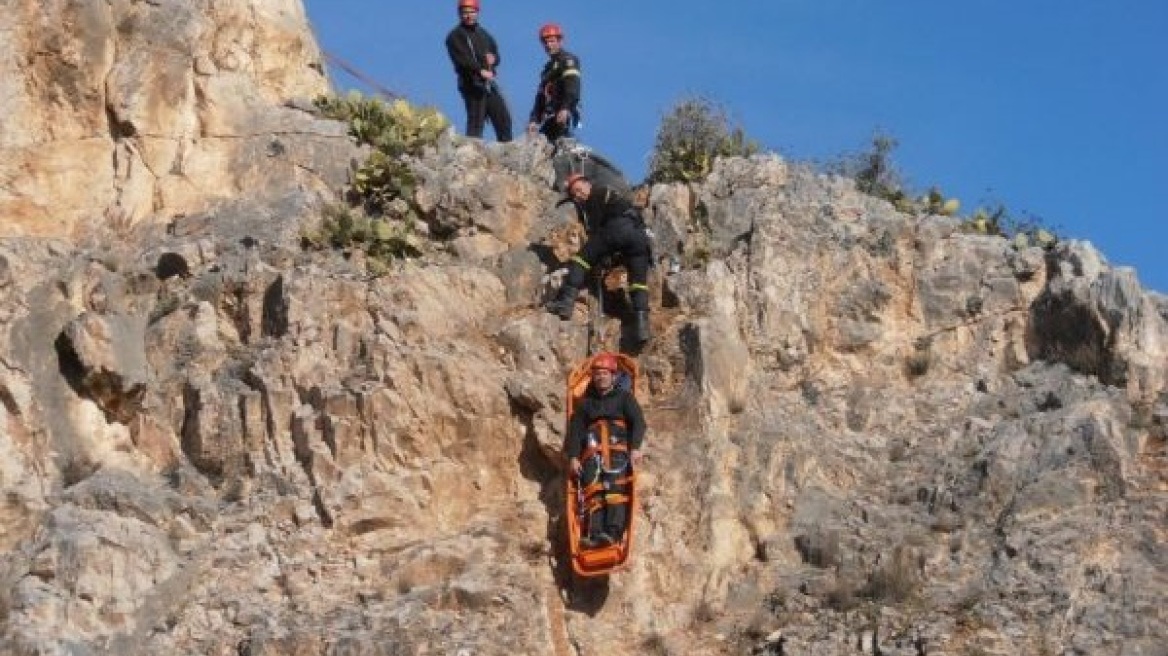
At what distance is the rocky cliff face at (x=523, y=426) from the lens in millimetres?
15398

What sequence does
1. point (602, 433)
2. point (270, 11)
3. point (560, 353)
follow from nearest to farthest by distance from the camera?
point (602, 433) < point (560, 353) < point (270, 11)

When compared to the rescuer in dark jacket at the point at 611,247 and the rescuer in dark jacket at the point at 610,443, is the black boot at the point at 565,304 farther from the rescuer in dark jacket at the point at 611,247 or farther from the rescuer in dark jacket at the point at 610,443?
the rescuer in dark jacket at the point at 610,443

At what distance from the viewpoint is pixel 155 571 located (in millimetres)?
15617

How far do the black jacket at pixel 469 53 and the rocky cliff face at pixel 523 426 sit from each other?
6.48ft

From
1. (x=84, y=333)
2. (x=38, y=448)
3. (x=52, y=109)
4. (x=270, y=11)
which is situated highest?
(x=270, y=11)

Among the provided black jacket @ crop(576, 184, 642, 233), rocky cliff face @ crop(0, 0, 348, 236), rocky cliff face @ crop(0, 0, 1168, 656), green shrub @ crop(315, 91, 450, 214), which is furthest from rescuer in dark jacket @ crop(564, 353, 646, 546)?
rocky cliff face @ crop(0, 0, 348, 236)

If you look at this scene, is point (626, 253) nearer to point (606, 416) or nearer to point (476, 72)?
point (606, 416)

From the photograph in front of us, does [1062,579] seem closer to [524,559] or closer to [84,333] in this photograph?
[524,559]

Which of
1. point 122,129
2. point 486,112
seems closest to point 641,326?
point 486,112

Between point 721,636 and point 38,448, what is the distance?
5.70 m

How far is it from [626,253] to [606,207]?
494 mm

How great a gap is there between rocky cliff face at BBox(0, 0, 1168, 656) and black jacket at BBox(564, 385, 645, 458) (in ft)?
1.20

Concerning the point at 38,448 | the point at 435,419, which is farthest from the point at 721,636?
the point at 38,448

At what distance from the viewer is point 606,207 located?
17750 millimetres
